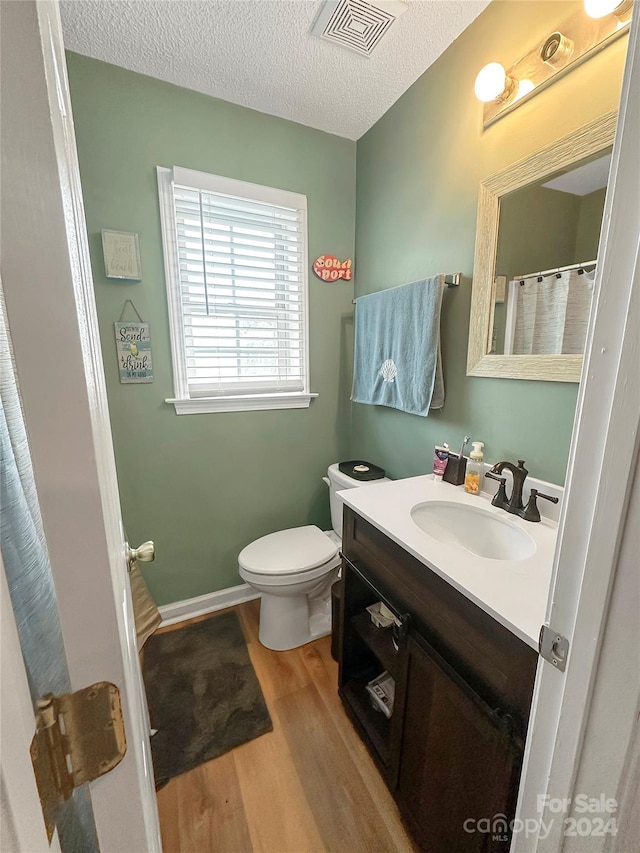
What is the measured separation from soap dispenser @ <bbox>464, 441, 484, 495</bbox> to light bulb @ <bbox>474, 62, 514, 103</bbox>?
1.13 meters

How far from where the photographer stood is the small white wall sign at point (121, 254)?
143 centimetres

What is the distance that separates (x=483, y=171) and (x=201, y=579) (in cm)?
221

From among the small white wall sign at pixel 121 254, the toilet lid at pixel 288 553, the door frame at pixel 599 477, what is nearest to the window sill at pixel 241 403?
the small white wall sign at pixel 121 254

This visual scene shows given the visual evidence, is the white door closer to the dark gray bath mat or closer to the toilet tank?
the dark gray bath mat

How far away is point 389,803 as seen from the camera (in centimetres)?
108

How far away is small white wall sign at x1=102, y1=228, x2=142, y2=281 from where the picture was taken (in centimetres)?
143

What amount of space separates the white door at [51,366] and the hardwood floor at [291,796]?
108 cm

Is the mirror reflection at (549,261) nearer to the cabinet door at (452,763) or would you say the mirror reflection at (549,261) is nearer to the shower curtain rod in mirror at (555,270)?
the shower curtain rod in mirror at (555,270)

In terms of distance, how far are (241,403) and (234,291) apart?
0.56m

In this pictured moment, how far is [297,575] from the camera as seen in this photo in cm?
150

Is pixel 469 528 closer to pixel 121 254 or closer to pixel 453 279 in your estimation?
pixel 453 279

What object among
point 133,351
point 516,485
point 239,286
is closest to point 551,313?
point 516,485

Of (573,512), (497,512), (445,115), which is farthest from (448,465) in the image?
(445,115)

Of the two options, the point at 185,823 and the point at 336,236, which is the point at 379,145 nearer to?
the point at 336,236
